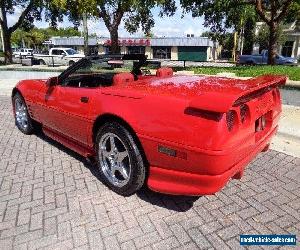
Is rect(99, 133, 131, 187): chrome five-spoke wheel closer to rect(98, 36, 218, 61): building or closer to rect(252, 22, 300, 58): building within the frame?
rect(252, 22, 300, 58): building

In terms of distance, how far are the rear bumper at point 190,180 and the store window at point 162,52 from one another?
182ft

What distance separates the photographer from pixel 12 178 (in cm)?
402

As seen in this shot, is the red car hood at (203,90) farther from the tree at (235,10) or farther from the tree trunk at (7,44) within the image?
the tree trunk at (7,44)

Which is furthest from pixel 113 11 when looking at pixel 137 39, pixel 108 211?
pixel 137 39

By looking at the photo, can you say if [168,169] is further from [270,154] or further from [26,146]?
[26,146]

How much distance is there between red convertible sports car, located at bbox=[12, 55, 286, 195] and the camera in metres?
2.61

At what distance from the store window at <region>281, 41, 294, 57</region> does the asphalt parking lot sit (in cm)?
4427

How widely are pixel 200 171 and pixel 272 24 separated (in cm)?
1596

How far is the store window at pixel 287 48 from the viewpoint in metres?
43.3

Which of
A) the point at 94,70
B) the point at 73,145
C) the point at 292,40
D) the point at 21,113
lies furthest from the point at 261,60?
the point at 73,145

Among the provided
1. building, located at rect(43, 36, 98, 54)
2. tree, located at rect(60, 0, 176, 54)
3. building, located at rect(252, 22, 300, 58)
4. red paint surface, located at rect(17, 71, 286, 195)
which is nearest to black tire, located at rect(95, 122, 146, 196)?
red paint surface, located at rect(17, 71, 286, 195)

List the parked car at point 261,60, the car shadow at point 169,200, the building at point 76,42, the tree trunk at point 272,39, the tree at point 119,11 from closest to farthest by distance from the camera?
the car shadow at point 169,200, the tree at point 119,11, the tree trunk at point 272,39, the parked car at point 261,60, the building at point 76,42

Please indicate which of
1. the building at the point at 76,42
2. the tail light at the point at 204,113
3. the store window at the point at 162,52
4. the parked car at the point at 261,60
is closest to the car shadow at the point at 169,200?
the tail light at the point at 204,113

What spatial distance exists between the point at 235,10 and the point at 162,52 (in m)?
40.8
